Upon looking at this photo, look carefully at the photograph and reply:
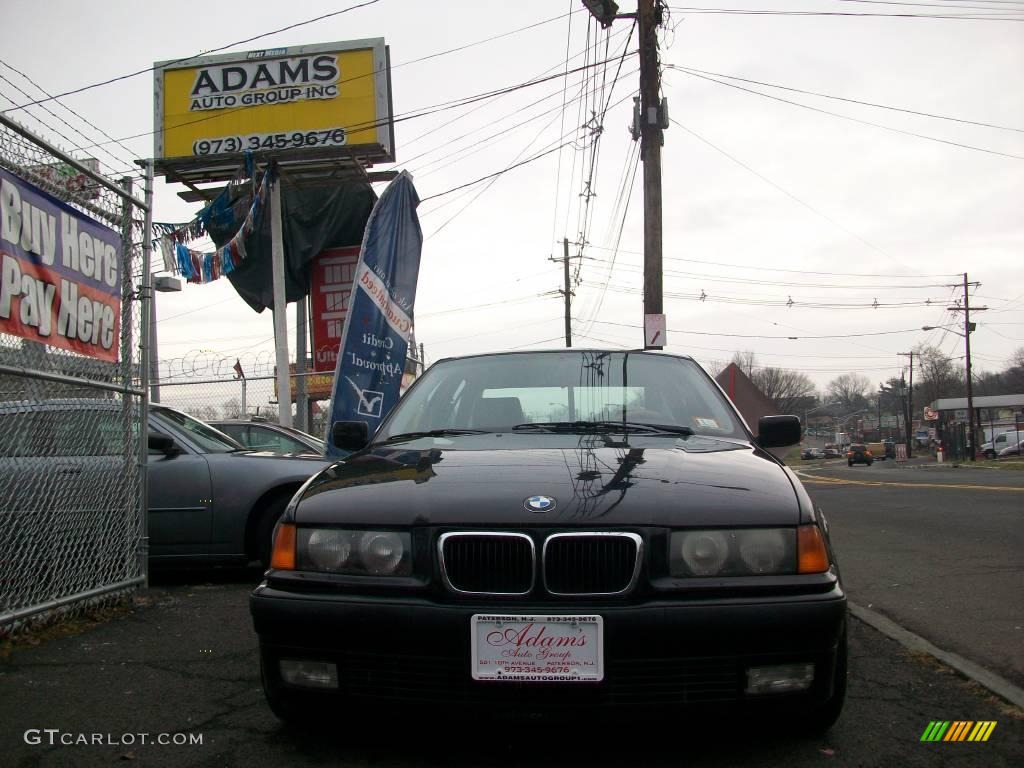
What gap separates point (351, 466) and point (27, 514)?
2.48 meters

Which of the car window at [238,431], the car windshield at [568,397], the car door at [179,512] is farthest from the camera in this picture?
the car window at [238,431]

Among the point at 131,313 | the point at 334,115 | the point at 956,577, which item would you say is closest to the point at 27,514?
the point at 131,313

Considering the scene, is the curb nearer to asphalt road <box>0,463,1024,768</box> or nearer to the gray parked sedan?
asphalt road <box>0,463,1024,768</box>

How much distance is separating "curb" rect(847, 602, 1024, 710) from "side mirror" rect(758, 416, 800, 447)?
3.82 ft

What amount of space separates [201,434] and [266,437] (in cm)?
231

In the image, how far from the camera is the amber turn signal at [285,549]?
2.72 m

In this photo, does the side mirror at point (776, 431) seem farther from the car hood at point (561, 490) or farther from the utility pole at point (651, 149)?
the utility pole at point (651, 149)

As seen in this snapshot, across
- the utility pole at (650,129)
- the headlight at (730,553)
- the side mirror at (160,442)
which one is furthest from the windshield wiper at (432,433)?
the utility pole at (650,129)

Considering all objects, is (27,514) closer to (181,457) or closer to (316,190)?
(181,457)

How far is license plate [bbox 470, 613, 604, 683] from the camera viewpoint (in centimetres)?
241

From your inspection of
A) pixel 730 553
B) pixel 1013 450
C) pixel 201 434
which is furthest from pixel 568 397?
pixel 1013 450

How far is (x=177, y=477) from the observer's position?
5.96 meters

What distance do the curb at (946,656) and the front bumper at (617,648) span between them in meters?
1.30

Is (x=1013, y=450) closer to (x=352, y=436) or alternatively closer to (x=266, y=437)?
(x=266, y=437)
